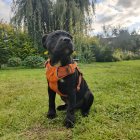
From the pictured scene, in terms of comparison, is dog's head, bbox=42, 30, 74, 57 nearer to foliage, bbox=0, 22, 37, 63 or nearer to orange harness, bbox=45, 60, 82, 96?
orange harness, bbox=45, 60, 82, 96

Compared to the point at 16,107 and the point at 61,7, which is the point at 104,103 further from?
the point at 61,7

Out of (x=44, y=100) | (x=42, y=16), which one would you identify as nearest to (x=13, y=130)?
(x=44, y=100)

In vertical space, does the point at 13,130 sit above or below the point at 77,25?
below

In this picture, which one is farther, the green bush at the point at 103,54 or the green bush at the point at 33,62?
the green bush at the point at 103,54

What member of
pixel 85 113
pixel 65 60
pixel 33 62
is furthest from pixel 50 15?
pixel 65 60

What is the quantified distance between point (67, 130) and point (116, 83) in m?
3.88

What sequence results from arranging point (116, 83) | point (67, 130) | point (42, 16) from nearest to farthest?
point (67, 130), point (116, 83), point (42, 16)

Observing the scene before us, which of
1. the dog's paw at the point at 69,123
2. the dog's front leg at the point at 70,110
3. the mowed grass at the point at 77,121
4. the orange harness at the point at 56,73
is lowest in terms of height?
the mowed grass at the point at 77,121

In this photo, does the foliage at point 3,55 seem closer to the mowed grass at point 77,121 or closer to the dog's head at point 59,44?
the mowed grass at point 77,121

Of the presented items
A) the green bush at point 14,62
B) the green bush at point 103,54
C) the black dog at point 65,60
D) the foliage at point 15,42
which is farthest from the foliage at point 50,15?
the black dog at point 65,60

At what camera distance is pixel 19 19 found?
54.6ft

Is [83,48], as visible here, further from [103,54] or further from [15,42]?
[15,42]

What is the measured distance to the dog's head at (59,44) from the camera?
318cm

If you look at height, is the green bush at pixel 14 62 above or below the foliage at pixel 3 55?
below
